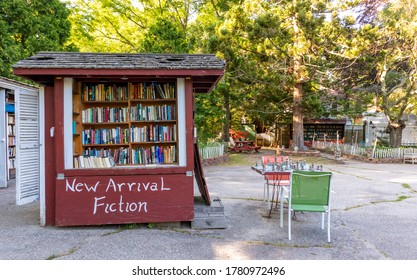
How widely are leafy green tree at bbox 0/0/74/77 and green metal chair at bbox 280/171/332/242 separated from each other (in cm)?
1088

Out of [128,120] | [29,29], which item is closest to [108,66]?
[128,120]

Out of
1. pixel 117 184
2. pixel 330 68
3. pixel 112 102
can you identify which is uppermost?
pixel 330 68

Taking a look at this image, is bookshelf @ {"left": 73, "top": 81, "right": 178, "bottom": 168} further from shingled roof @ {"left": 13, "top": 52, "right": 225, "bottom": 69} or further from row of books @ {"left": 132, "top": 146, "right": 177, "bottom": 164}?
shingled roof @ {"left": 13, "top": 52, "right": 225, "bottom": 69}

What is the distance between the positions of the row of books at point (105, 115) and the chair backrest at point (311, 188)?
119 inches

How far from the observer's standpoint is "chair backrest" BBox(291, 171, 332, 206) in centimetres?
421

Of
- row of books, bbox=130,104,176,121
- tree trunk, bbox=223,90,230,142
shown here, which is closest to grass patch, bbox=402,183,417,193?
row of books, bbox=130,104,176,121

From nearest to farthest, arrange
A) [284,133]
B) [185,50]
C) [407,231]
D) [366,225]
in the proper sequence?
[407,231], [366,225], [185,50], [284,133]

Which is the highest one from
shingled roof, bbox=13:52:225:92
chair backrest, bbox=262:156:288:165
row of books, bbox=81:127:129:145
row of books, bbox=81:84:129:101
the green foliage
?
the green foliage

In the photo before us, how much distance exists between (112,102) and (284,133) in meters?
22.7

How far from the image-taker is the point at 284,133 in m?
26.6
